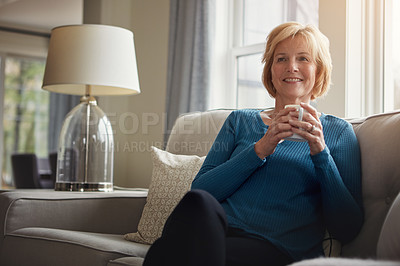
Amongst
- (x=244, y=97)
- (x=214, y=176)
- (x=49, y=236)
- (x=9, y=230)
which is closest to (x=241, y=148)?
(x=214, y=176)

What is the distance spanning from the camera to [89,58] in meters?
2.79

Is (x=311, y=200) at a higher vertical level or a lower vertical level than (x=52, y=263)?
higher

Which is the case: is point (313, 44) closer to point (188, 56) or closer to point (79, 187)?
point (79, 187)

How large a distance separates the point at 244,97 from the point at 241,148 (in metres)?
1.75

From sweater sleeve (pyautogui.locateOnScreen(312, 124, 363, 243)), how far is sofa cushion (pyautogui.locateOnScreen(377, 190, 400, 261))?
339mm

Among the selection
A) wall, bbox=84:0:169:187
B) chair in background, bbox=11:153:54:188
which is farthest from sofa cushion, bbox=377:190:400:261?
chair in background, bbox=11:153:54:188

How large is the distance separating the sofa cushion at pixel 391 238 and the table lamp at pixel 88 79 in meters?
1.84

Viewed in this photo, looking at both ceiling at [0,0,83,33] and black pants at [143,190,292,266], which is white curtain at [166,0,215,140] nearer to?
black pants at [143,190,292,266]

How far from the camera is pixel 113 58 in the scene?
2.82 meters

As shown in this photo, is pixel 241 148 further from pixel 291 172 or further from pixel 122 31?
pixel 122 31

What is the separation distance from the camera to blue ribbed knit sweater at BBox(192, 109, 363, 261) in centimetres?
159

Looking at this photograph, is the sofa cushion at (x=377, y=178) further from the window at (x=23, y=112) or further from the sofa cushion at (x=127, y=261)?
the window at (x=23, y=112)

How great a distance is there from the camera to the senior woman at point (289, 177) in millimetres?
1586

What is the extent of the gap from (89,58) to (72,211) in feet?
2.93
